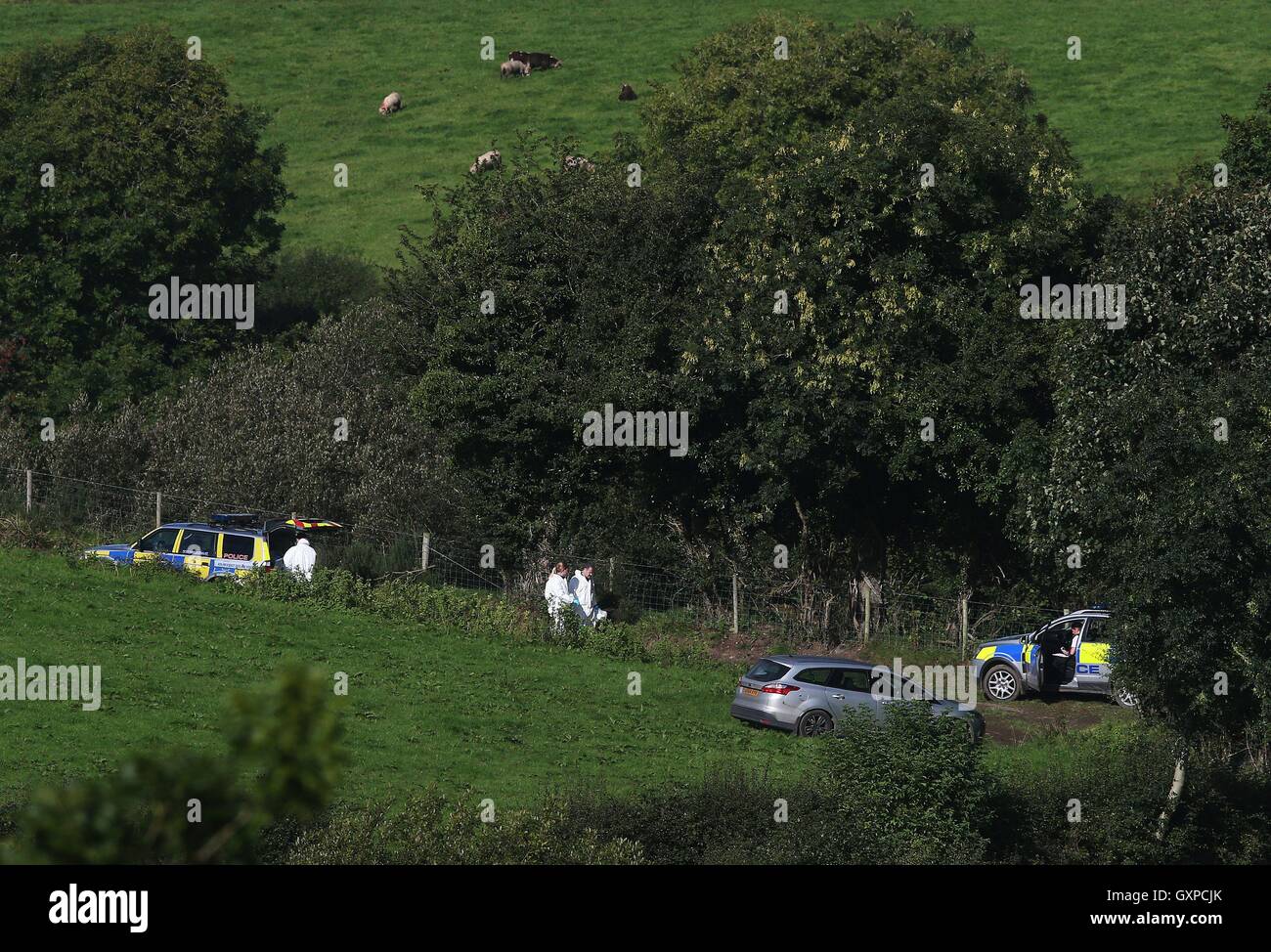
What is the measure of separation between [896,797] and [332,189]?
202 ft

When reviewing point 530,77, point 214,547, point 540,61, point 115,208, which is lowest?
point 214,547

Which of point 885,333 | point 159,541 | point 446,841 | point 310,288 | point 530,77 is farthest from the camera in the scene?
point 530,77

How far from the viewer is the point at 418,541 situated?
37.5 metres

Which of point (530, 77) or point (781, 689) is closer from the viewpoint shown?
point (781, 689)

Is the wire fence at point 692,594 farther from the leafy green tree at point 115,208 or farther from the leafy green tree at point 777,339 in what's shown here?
the leafy green tree at point 115,208

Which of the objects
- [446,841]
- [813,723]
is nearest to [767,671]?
[813,723]

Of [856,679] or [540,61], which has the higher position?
[540,61]

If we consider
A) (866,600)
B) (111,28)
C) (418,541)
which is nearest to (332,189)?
(111,28)

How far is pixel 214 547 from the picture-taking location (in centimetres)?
3450

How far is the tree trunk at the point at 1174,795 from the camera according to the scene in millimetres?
21391

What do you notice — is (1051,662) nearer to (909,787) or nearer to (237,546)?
(909,787)

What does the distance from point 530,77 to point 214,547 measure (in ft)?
174

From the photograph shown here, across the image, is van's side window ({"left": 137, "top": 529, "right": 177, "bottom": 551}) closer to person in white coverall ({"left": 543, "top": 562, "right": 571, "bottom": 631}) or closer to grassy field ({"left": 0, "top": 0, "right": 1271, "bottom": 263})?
person in white coverall ({"left": 543, "top": 562, "right": 571, "bottom": 631})

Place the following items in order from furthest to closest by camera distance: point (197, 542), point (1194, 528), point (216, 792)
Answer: point (197, 542) → point (1194, 528) → point (216, 792)
